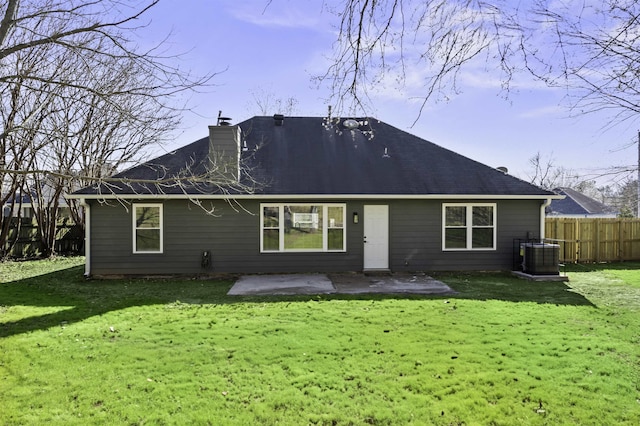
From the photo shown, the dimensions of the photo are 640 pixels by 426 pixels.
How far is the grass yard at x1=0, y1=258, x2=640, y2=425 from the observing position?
3.71m

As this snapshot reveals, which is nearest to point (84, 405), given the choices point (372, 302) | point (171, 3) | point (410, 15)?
point (171, 3)

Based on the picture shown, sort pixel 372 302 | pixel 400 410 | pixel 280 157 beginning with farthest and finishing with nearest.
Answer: pixel 280 157 < pixel 372 302 < pixel 400 410

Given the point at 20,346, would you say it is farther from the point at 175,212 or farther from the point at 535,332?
the point at 535,332

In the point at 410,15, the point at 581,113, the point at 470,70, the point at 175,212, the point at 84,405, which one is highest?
the point at 410,15

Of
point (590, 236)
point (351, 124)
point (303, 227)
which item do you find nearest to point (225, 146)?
point (303, 227)

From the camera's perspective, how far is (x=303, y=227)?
11.4m

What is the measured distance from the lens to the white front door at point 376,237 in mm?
11539

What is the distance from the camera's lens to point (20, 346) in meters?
5.38

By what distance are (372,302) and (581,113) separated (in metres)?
5.08

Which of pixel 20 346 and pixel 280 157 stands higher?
pixel 280 157

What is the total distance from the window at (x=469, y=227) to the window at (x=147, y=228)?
7.82m

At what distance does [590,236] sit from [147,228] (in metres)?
14.4

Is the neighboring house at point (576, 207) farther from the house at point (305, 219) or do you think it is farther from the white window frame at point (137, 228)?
the white window frame at point (137, 228)

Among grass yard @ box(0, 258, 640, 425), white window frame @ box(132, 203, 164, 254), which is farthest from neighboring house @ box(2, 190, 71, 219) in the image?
grass yard @ box(0, 258, 640, 425)
